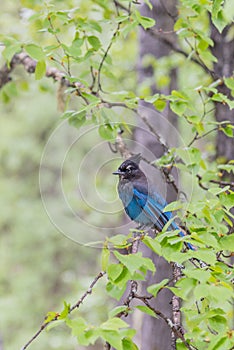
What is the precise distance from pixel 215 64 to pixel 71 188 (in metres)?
1.14

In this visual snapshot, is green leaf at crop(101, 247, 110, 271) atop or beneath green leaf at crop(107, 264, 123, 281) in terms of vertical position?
atop

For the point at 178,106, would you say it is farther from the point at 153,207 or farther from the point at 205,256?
the point at 205,256

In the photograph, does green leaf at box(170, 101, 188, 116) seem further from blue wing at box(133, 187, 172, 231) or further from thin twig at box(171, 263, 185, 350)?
thin twig at box(171, 263, 185, 350)

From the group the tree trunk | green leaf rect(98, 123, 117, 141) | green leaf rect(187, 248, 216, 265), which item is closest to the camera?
green leaf rect(187, 248, 216, 265)

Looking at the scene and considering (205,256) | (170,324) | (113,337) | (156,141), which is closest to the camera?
(113,337)

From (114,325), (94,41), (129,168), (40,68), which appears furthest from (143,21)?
(114,325)

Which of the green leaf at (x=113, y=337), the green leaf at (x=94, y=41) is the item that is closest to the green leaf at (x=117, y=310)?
the green leaf at (x=113, y=337)

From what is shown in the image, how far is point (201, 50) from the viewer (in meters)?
2.20

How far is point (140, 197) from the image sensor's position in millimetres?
Answer: 1918

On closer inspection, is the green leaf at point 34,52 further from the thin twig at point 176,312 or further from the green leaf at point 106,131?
the thin twig at point 176,312

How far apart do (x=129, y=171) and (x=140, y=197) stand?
101 mm

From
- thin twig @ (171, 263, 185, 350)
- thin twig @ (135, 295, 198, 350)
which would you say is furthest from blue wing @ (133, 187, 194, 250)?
thin twig @ (135, 295, 198, 350)

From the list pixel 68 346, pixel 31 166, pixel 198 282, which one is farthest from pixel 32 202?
pixel 198 282

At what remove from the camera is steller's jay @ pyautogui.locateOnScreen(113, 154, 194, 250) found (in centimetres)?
189
